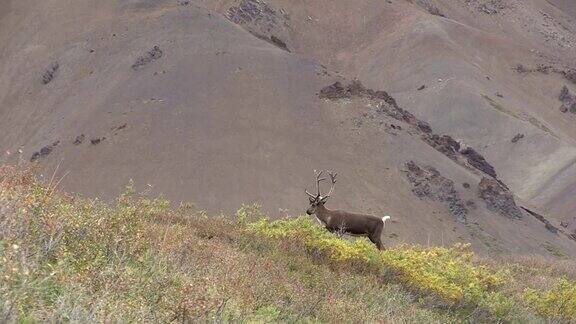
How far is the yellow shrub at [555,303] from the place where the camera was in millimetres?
13422

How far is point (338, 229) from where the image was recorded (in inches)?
631

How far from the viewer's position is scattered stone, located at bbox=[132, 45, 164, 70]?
6141 cm

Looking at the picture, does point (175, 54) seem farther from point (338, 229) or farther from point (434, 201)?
point (338, 229)

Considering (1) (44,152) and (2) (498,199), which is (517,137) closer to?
(2) (498,199)

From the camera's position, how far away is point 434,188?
53938 millimetres

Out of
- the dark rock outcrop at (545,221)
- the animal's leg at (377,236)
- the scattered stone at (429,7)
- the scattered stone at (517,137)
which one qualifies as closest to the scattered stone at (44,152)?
the dark rock outcrop at (545,221)

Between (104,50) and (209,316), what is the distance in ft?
211

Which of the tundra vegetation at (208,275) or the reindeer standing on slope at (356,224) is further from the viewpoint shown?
the reindeer standing on slope at (356,224)

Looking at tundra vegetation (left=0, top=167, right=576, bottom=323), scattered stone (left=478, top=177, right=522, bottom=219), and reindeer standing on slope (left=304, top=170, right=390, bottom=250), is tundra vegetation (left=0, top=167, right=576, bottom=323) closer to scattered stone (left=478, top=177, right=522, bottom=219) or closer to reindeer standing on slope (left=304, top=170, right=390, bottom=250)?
reindeer standing on slope (left=304, top=170, right=390, bottom=250)

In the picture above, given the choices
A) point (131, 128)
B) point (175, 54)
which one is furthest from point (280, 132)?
point (175, 54)

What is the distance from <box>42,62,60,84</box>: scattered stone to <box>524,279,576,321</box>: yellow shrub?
2355 inches

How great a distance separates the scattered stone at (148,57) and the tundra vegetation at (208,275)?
159 ft

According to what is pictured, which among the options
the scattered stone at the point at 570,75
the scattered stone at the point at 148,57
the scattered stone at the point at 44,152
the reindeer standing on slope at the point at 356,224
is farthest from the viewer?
the scattered stone at the point at 570,75

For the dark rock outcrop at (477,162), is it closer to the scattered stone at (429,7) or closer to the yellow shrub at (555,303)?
the scattered stone at (429,7)
